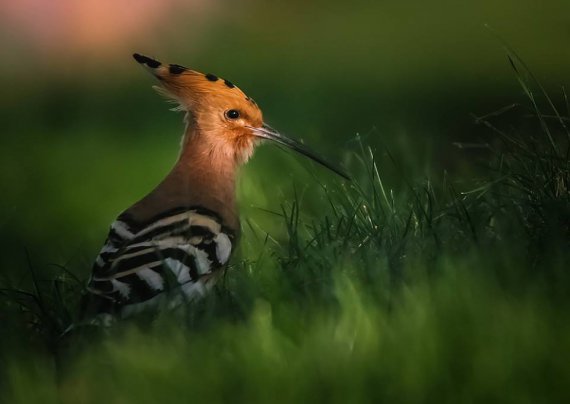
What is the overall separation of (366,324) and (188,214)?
0.71 m

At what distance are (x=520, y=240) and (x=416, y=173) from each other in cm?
75

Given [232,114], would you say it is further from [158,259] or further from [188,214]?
[158,259]

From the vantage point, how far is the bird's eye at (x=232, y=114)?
10.1ft

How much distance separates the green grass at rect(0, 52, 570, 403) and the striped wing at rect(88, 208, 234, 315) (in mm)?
68

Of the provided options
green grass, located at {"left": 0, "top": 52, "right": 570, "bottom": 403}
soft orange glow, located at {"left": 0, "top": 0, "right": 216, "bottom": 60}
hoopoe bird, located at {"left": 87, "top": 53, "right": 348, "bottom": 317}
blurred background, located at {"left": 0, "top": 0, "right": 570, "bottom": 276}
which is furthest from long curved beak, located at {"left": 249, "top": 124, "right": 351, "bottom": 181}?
soft orange glow, located at {"left": 0, "top": 0, "right": 216, "bottom": 60}

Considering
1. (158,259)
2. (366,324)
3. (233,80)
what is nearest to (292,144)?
(158,259)

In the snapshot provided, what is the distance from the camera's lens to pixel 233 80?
639cm

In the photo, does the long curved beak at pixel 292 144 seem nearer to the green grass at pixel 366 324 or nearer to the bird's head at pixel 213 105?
the bird's head at pixel 213 105

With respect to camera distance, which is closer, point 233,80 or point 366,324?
point 366,324

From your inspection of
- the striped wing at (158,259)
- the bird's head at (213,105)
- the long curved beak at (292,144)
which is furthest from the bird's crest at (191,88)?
the striped wing at (158,259)

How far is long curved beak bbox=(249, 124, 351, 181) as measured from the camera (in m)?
3.15

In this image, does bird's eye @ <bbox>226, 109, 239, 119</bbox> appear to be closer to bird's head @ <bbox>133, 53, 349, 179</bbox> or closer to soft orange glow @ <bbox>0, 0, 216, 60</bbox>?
bird's head @ <bbox>133, 53, 349, 179</bbox>

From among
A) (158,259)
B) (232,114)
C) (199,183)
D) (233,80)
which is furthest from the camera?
(233,80)

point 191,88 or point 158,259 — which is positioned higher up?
point 191,88
